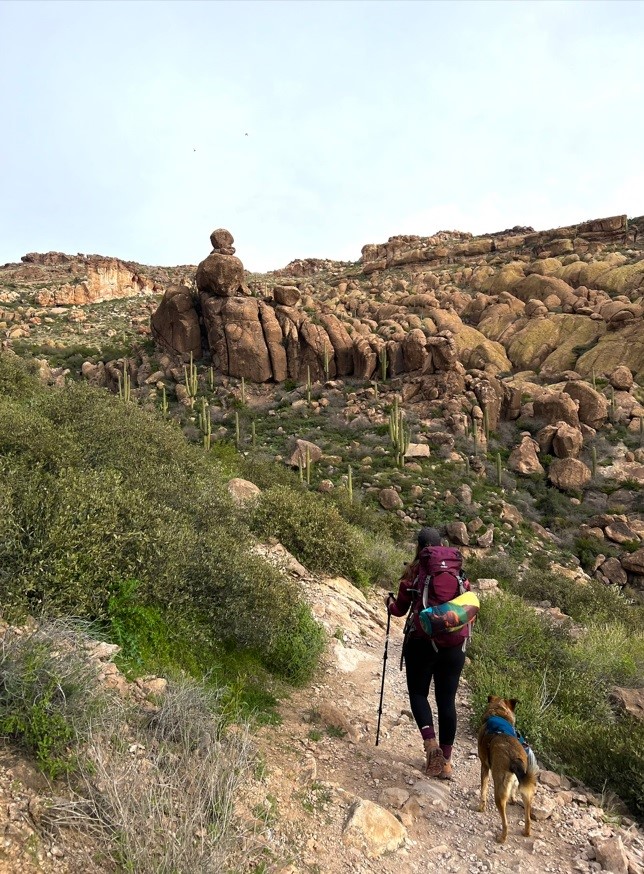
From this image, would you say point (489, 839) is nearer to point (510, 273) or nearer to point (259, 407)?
point (259, 407)

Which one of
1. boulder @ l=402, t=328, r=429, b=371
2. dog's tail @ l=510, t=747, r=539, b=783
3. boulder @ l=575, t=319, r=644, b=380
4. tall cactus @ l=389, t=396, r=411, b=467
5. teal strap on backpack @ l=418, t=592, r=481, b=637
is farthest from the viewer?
boulder @ l=575, t=319, r=644, b=380

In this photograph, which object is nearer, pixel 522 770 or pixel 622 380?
pixel 522 770

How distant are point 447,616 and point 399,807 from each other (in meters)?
1.49

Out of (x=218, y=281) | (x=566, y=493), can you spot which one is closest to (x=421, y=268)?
(x=218, y=281)

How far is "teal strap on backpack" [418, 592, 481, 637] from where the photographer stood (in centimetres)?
419

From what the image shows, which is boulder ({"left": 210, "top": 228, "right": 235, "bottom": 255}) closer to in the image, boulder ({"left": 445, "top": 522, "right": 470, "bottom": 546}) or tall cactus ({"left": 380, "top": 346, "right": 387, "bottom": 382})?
tall cactus ({"left": 380, "top": 346, "right": 387, "bottom": 382})

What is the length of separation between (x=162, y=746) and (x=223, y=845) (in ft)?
2.93

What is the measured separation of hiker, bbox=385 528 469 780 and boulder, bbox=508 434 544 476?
2472 centimetres

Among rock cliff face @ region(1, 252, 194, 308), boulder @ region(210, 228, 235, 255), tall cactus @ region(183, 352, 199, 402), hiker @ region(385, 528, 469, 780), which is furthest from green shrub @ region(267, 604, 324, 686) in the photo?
rock cliff face @ region(1, 252, 194, 308)

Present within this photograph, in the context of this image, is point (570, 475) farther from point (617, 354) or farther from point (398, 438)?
point (617, 354)

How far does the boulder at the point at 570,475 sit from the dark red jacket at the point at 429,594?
24.8m

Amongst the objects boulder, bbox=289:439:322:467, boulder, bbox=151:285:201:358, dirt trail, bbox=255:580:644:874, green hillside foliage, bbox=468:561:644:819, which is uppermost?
boulder, bbox=151:285:201:358

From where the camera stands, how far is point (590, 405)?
100 ft

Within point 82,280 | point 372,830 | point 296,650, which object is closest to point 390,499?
point 296,650
